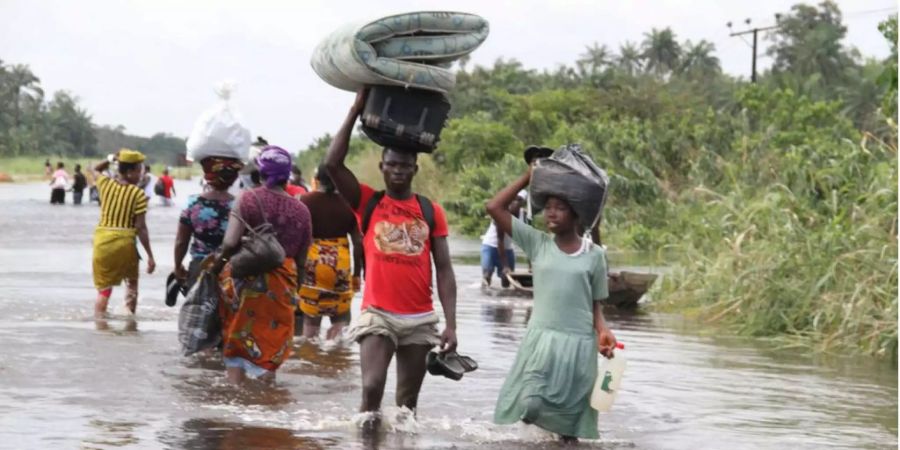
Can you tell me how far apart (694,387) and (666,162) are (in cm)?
2497

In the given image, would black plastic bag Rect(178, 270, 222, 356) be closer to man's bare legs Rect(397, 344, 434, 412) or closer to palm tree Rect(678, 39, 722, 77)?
man's bare legs Rect(397, 344, 434, 412)

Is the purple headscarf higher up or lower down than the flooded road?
higher up

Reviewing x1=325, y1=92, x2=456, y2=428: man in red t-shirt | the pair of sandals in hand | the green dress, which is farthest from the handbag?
the green dress

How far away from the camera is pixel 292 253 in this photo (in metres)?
11.0

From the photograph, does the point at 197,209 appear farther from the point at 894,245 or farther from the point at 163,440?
the point at 894,245

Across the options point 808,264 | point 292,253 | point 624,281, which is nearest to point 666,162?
A: point 624,281

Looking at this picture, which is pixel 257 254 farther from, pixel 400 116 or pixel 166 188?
pixel 166 188

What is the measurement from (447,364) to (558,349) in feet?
2.04

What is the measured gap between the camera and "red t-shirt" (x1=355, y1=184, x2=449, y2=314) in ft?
29.8

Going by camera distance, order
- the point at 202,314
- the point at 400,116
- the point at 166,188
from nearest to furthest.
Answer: the point at 400,116
the point at 202,314
the point at 166,188

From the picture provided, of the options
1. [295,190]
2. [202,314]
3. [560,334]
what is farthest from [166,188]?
[560,334]

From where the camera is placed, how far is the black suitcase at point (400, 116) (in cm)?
888

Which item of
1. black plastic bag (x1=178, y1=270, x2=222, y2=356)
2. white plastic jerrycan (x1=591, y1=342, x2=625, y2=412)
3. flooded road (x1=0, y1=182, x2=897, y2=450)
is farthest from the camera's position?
black plastic bag (x1=178, y1=270, x2=222, y2=356)

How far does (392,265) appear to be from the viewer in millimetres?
9094
